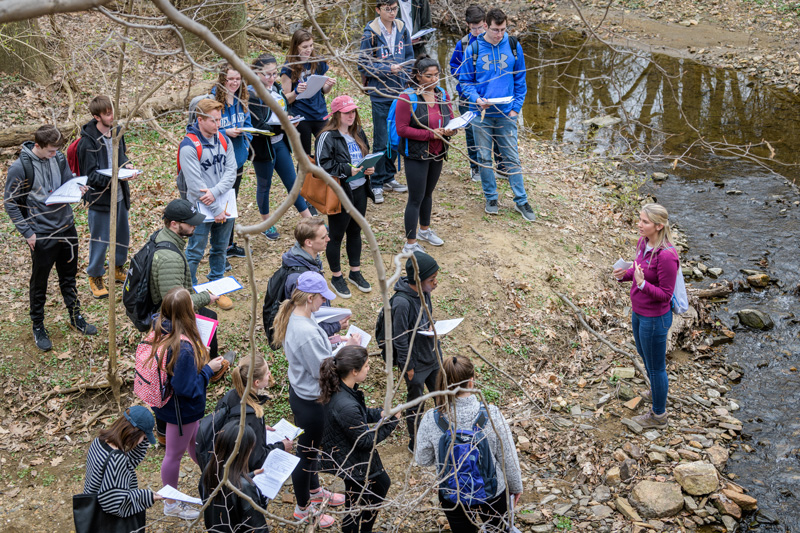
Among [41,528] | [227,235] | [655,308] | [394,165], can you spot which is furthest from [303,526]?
[394,165]

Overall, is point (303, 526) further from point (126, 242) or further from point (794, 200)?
point (794, 200)

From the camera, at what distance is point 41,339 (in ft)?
20.4

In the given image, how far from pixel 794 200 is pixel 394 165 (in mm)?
6514

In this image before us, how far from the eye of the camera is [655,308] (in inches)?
219

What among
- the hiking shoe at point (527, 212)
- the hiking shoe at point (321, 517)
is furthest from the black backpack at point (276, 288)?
the hiking shoe at point (527, 212)

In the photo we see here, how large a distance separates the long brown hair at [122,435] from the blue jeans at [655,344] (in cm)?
425

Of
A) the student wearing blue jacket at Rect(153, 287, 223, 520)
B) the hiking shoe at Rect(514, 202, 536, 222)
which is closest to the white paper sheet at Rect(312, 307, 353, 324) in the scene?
the student wearing blue jacket at Rect(153, 287, 223, 520)

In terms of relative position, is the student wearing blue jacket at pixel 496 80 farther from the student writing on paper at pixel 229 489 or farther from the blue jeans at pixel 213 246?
the student writing on paper at pixel 229 489

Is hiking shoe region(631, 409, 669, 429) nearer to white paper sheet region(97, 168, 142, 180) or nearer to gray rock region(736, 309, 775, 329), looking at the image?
gray rock region(736, 309, 775, 329)

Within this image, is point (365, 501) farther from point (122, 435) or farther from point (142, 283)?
point (142, 283)

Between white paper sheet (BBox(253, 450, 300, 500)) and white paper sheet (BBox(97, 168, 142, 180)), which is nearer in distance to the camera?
white paper sheet (BBox(253, 450, 300, 500))

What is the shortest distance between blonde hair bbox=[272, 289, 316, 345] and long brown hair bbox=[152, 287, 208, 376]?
22.5 inches

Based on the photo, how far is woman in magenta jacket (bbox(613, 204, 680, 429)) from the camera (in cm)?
539

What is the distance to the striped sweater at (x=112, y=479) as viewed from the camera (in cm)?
388
